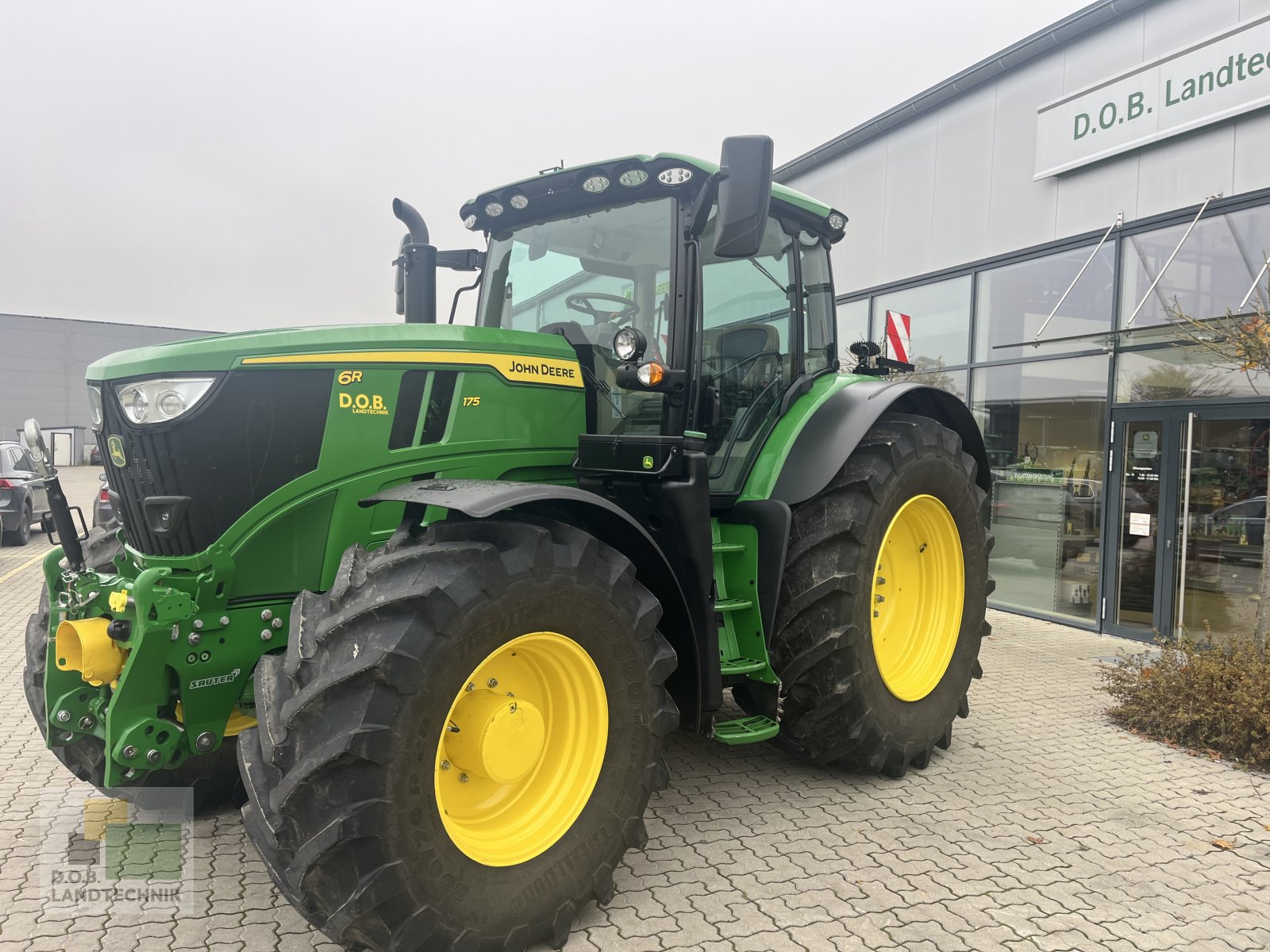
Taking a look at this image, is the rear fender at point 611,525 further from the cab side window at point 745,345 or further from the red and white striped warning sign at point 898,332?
the red and white striped warning sign at point 898,332

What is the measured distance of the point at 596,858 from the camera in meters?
2.78

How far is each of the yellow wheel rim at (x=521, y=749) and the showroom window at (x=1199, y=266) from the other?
19.2 feet

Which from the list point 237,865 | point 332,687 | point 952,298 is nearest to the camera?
point 332,687

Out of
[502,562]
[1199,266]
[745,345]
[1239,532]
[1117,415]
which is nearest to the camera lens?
[502,562]

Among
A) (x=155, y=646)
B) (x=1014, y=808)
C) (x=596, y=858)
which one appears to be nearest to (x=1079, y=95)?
(x=1014, y=808)

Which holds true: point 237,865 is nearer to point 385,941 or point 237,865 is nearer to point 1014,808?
point 385,941

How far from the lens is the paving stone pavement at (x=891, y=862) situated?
109 inches

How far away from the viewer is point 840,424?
4070mm

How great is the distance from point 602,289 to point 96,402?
1.99 m

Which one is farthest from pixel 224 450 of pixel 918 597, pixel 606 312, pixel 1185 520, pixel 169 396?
pixel 1185 520

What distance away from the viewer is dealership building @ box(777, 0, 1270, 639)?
657 centimetres

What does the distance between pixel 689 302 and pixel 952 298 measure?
6536mm

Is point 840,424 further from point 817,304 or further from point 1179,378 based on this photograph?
point 1179,378

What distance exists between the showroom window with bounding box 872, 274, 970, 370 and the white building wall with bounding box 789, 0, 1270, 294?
221 millimetres
